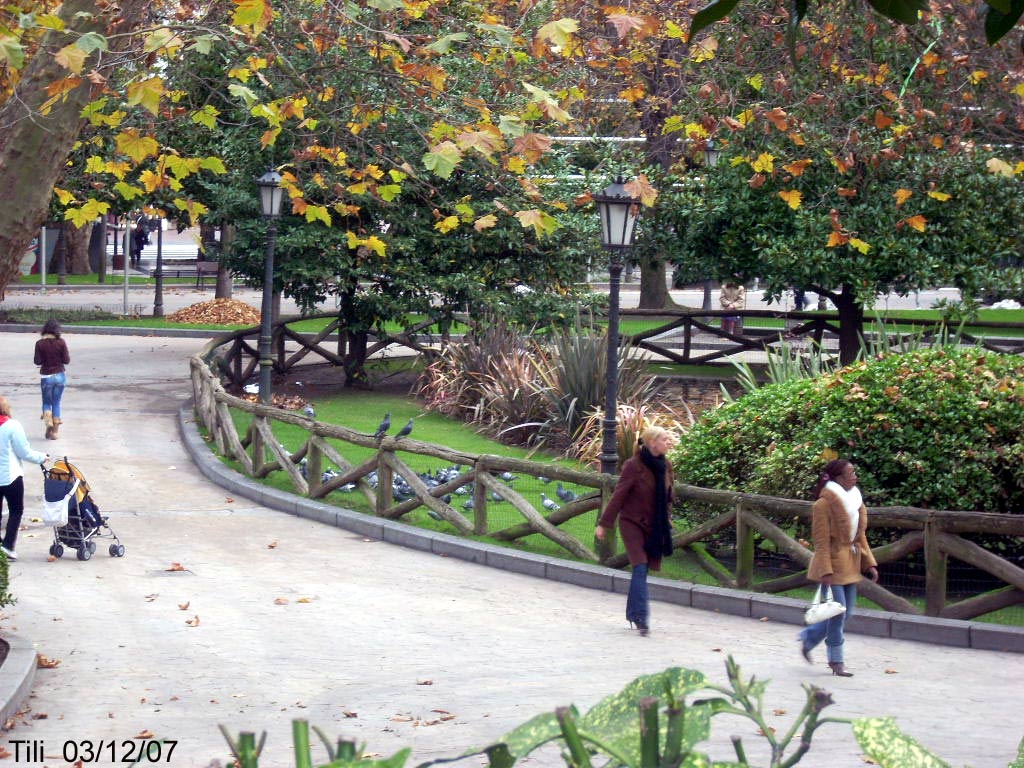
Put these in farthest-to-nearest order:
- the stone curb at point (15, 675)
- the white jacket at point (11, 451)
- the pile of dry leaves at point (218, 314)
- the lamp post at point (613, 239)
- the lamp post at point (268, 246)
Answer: the pile of dry leaves at point (218, 314), the lamp post at point (268, 246), the lamp post at point (613, 239), the white jacket at point (11, 451), the stone curb at point (15, 675)

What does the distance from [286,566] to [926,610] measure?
5.26 meters

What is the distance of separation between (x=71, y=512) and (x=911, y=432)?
6897 millimetres

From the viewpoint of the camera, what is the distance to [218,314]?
34.2 m

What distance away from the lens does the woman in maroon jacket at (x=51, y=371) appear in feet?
57.2

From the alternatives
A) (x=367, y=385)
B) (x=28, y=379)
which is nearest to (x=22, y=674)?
(x=367, y=385)

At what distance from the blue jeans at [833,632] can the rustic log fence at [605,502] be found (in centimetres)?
109

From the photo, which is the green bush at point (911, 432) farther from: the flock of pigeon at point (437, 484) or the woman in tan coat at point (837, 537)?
the flock of pigeon at point (437, 484)

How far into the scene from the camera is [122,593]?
10.2 meters

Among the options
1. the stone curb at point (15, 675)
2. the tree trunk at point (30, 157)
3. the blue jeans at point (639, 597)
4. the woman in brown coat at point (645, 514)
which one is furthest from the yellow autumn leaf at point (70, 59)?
the blue jeans at point (639, 597)

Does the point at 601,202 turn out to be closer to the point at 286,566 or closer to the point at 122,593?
the point at 286,566

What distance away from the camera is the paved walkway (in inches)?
279

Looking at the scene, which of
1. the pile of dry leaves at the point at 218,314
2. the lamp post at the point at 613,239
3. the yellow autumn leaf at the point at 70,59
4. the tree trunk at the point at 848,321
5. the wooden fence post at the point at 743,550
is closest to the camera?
the yellow autumn leaf at the point at 70,59

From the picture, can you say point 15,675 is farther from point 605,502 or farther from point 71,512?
point 605,502

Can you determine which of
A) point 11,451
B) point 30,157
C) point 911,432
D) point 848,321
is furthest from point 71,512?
point 848,321
